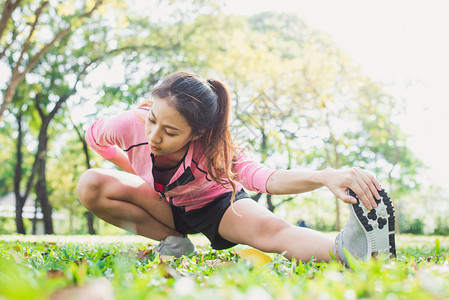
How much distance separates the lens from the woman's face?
2389 mm

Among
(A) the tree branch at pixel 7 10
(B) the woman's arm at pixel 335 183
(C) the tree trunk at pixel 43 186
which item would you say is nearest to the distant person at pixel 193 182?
(B) the woman's arm at pixel 335 183

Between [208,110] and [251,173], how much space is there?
48 cm

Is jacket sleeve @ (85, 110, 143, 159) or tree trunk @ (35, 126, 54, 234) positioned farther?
tree trunk @ (35, 126, 54, 234)

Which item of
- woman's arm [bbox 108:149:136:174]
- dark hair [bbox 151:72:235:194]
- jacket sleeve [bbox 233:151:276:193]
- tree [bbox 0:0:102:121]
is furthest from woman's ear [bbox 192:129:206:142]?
tree [bbox 0:0:102:121]

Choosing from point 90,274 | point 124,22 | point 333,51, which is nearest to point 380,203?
point 90,274

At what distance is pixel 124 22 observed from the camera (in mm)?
10039

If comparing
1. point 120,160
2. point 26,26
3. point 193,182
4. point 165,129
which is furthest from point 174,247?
point 26,26

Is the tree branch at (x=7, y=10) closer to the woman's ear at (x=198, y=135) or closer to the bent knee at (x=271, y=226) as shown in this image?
the woman's ear at (x=198, y=135)

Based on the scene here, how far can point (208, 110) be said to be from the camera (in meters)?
2.58

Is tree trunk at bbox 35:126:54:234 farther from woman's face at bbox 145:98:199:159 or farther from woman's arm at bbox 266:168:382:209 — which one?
woman's arm at bbox 266:168:382:209

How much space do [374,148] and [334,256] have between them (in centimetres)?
1989

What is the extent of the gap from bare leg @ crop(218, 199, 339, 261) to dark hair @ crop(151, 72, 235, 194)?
8.7 inches

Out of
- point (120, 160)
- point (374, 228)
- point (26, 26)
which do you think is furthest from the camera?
point (26, 26)

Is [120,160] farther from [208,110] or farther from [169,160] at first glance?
[208,110]
